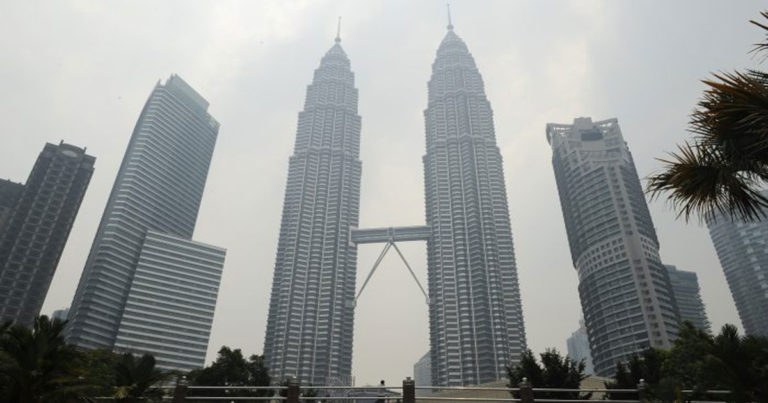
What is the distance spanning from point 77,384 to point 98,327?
178211mm

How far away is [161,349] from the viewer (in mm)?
180875

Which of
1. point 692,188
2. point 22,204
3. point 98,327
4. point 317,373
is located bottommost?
point 692,188

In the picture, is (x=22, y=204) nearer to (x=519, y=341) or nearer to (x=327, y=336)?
(x=327, y=336)

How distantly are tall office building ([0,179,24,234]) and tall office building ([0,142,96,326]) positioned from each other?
0.79m

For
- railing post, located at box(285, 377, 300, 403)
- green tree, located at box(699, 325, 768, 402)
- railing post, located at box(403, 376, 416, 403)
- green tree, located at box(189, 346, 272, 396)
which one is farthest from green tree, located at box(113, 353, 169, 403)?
green tree, located at box(189, 346, 272, 396)

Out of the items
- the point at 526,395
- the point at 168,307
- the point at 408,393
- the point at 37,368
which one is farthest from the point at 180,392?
the point at 168,307

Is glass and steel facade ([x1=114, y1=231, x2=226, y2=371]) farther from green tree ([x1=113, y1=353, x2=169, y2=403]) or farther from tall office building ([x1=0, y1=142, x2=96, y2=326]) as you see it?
green tree ([x1=113, y1=353, x2=169, y2=403])

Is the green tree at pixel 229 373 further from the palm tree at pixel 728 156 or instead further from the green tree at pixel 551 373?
the palm tree at pixel 728 156

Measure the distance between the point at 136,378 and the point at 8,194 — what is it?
225m

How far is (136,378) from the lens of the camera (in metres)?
18.0

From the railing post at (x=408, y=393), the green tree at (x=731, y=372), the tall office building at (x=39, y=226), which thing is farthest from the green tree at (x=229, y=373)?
the tall office building at (x=39, y=226)

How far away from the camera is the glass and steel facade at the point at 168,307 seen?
177375mm

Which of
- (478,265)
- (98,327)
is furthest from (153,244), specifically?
(478,265)

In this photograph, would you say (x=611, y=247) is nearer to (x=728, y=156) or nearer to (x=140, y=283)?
(x=728, y=156)
